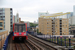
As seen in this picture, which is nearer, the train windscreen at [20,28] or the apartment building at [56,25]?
the train windscreen at [20,28]

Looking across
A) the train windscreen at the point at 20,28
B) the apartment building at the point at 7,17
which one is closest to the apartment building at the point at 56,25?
the apartment building at the point at 7,17

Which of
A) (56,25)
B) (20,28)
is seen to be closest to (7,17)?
(56,25)

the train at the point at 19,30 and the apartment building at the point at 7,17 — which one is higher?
the apartment building at the point at 7,17

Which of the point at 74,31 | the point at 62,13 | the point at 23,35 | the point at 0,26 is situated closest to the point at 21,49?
the point at 23,35

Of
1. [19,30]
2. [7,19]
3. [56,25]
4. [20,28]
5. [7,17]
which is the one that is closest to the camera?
[19,30]

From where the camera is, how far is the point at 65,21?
62656mm

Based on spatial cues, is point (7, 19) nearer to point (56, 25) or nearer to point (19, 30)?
point (56, 25)

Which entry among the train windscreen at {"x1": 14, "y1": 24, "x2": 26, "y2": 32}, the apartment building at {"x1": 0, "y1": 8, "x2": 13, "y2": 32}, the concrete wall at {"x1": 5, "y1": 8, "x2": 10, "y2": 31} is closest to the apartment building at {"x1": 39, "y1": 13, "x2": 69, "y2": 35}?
the apartment building at {"x1": 0, "y1": 8, "x2": 13, "y2": 32}

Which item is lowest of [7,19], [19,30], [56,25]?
[19,30]

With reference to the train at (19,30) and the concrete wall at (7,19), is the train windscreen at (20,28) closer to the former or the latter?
the train at (19,30)

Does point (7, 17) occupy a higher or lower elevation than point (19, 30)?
higher

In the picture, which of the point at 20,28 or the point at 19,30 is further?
the point at 20,28

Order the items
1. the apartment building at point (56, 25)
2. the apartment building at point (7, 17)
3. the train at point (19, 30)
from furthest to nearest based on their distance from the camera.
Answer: the apartment building at point (56, 25), the apartment building at point (7, 17), the train at point (19, 30)

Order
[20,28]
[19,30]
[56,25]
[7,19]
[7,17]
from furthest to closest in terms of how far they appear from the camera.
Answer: [56,25] < [7,19] < [7,17] < [20,28] < [19,30]
